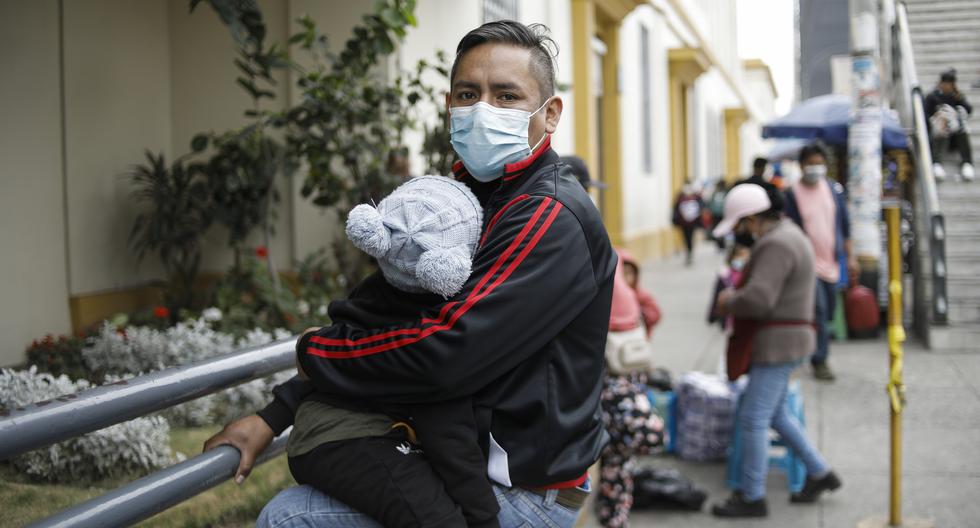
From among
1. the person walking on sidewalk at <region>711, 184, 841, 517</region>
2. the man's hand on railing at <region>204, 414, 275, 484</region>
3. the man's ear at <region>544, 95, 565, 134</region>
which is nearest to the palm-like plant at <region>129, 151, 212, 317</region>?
the person walking on sidewalk at <region>711, 184, 841, 517</region>

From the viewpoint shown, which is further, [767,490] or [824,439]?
[824,439]

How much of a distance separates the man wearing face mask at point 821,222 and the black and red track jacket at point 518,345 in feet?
21.6

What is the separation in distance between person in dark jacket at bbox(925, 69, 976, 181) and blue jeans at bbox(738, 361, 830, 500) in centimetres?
745

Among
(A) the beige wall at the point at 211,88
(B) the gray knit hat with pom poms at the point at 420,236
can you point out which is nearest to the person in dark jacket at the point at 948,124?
(A) the beige wall at the point at 211,88

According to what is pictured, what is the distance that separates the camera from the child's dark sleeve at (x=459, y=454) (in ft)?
5.96

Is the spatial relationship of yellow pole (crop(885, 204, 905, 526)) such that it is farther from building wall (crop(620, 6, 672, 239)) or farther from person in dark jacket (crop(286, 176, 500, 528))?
building wall (crop(620, 6, 672, 239))

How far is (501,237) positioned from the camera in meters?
1.85

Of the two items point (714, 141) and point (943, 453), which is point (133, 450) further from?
point (714, 141)

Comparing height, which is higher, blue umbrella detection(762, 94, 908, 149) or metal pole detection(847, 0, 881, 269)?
blue umbrella detection(762, 94, 908, 149)

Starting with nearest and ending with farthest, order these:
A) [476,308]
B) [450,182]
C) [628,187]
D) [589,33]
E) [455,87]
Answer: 1. [476,308]
2. [450,182]
3. [455,87]
4. [589,33]
5. [628,187]

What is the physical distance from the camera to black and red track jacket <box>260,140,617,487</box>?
179 cm

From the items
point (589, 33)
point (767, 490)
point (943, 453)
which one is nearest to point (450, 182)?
point (767, 490)

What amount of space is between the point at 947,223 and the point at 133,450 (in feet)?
34.2

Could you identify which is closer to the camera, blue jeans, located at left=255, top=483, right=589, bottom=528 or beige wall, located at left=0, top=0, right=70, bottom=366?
blue jeans, located at left=255, top=483, right=589, bottom=528
